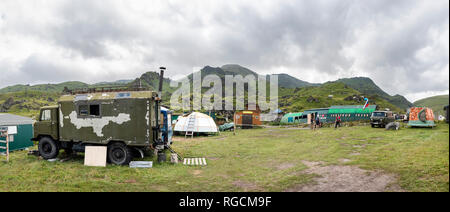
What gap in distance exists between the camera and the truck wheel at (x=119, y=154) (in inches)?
448

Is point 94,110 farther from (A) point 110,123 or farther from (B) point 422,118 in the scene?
(B) point 422,118

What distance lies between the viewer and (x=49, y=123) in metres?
12.7

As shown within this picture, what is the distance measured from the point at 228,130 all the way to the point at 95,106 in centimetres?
2442

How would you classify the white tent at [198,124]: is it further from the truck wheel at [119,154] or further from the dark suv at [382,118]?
the dark suv at [382,118]

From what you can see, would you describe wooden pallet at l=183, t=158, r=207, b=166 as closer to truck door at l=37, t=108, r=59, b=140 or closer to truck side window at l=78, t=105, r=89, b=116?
truck side window at l=78, t=105, r=89, b=116

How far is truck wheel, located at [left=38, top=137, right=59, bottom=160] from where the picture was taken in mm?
12742

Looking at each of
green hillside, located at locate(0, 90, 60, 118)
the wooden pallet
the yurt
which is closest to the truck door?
the wooden pallet

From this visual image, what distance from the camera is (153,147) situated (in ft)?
38.3

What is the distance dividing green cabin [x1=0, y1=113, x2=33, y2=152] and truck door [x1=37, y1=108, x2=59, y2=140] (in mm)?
3747

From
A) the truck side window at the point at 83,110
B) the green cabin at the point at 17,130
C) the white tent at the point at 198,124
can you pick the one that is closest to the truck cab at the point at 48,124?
the truck side window at the point at 83,110

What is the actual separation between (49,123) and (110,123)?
4385 millimetres

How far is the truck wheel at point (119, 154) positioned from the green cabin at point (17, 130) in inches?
348

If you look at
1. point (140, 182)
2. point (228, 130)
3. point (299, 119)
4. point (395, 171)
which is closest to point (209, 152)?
point (140, 182)
